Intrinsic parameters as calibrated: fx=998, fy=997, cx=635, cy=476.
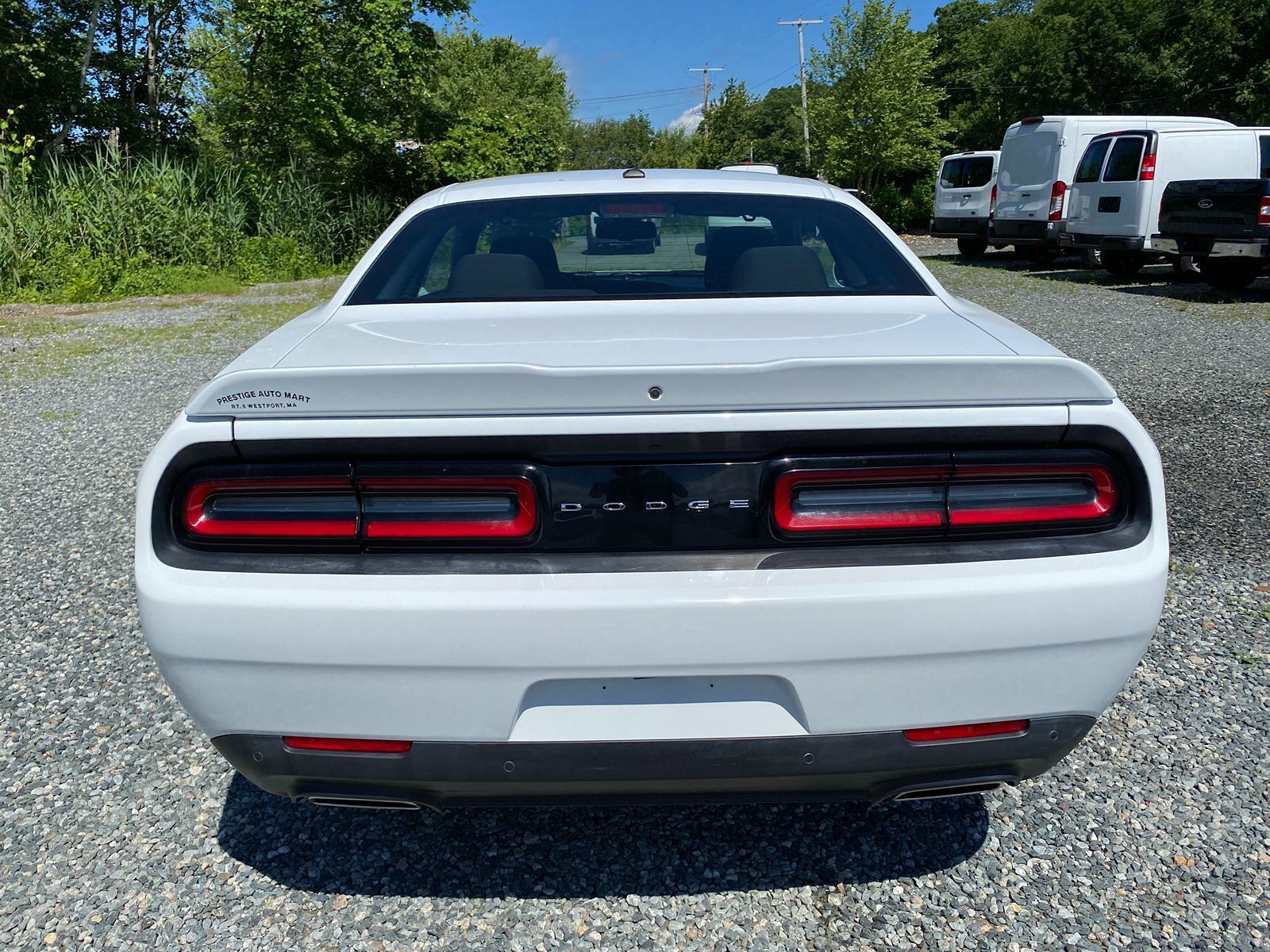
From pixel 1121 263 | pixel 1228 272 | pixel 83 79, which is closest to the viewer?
pixel 1228 272

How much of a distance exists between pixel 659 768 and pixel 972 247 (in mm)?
20617

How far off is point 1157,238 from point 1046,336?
4.52 meters

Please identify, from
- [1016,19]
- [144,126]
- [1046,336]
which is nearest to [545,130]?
[144,126]

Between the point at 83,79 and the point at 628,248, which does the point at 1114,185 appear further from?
the point at 83,79

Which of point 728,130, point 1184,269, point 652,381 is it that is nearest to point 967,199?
point 1184,269

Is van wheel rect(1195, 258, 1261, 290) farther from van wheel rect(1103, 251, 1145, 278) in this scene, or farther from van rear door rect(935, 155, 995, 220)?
van rear door rect(935, 155, 995, 220)

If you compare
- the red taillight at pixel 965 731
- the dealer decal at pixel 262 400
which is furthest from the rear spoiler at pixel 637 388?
the red taillight at pixel 965 731

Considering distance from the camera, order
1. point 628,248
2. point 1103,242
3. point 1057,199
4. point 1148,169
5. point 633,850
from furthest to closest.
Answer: point 1057,199 < point 1103,242 < point 1148,169 < point 628,248 < point 633,850

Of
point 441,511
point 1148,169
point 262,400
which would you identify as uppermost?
point 1148,169

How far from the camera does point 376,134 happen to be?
20.1 metres

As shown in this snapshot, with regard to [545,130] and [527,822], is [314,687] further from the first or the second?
[545,130]

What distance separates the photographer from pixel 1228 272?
507 inches

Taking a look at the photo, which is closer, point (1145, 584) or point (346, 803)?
point (1145, 584)

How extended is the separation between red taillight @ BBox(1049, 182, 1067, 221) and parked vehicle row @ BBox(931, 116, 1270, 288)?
2 centimetres
